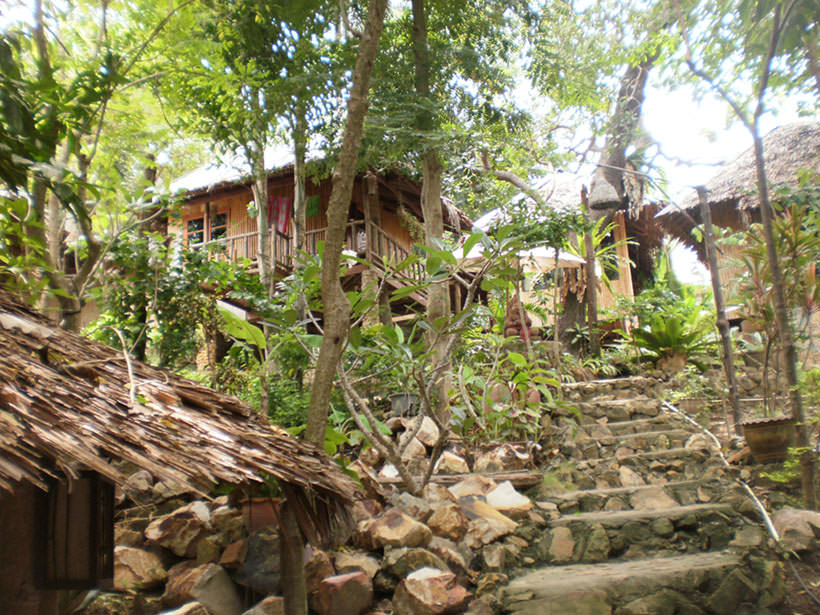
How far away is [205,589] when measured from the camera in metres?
2.78

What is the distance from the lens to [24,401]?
1453 mm

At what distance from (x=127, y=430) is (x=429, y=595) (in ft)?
6.17

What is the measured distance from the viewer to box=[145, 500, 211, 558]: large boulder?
10.1ft

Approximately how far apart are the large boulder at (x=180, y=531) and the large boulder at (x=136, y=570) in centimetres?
11

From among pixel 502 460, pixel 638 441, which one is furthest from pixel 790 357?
pixel 502 460

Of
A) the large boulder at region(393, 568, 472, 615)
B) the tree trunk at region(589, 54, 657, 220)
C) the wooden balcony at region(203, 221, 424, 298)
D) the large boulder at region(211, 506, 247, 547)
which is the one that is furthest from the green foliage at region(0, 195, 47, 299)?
the tree trunk at region(589, 54, 657, 220)

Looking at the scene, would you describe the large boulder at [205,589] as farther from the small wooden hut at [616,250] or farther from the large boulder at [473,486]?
the small wooden hut at [616,250]

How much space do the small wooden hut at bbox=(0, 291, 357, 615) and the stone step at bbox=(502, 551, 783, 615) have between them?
148 centimetres

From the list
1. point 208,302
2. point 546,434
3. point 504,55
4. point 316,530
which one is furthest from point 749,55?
point 208,302

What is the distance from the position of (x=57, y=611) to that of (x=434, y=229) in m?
4.49

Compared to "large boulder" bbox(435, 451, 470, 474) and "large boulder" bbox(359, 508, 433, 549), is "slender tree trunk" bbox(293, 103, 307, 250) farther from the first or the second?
"large boulder" bbox(359, 508, 433, 549)

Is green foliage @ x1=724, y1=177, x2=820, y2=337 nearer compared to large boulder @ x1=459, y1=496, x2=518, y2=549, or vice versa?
large boulder @ x1=459, y1=496, x2=518, y2=549

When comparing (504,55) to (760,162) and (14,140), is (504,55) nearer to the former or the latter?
(760,162)

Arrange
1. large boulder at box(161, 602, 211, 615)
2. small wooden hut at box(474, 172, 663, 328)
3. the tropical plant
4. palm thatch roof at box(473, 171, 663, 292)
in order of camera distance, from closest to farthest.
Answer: large boulder at box(161, 602, 211, 615) → the tropical plant → small wooden hut at box(474, 172, 663, 328) → palm thatch roof at box(473, 171, 663, 292)
